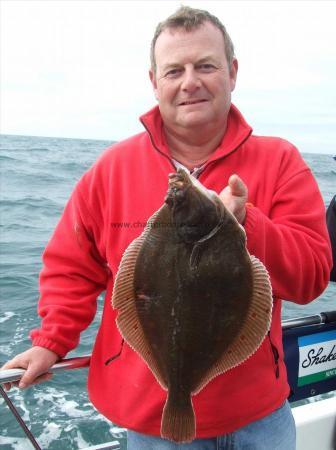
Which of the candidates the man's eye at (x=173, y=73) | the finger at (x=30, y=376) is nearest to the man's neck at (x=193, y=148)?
the man's eye at (x=173, y=73)

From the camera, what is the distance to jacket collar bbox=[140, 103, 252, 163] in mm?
2379

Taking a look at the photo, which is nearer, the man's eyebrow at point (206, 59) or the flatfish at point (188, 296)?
the flatfish at point (188, 296)

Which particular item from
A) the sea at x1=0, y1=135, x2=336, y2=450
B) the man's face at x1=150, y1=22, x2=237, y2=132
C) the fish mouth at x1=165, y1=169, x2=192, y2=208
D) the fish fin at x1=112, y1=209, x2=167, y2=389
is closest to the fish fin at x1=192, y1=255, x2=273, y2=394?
the fish fin at x1=112, y1=209, x2=167, y2=389

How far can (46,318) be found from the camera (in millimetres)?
2424

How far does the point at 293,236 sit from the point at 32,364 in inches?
54.3

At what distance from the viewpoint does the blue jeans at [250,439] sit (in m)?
2.21

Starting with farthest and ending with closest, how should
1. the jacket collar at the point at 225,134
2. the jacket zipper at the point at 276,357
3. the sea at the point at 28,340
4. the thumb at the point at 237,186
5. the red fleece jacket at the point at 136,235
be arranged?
the sea at the point at 28,340
the jacket collar at the point at 225,134
the jacket zipper at the point at 276,357
the red fleece jacket at the point at 136,235
the thumb at the point at 237,186

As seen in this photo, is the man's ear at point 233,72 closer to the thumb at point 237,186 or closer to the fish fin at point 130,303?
the thumb at point 237,186

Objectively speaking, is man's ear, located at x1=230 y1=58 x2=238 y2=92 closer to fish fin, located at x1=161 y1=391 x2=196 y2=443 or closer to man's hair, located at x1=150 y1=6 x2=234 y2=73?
man's hair, located at x1=150 y1=6 x2=234 y2=73

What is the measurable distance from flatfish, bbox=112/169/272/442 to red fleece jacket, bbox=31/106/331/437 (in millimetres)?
216

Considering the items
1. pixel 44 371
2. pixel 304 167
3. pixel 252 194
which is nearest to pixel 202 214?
pixel 252 194

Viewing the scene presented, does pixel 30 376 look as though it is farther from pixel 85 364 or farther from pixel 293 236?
pixel 293 236

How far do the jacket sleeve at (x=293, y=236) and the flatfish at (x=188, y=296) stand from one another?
0.18 meters

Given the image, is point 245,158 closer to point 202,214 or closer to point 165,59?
point 165,59
